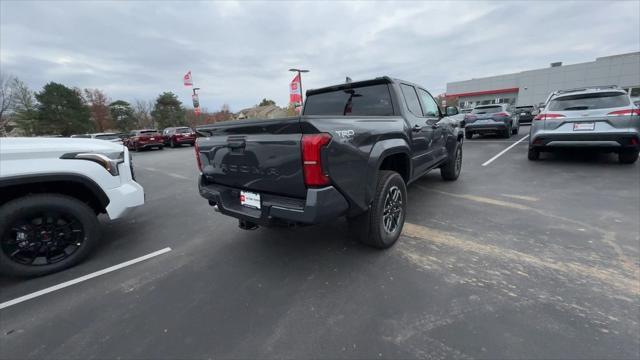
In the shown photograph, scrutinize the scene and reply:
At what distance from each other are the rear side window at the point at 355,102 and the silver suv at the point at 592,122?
4.86 m

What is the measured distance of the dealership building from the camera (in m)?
34.1

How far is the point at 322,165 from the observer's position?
2078mm

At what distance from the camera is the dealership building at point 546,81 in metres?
34.1

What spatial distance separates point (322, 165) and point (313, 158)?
9 cm

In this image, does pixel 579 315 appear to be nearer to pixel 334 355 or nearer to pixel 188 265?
pixel 334 355

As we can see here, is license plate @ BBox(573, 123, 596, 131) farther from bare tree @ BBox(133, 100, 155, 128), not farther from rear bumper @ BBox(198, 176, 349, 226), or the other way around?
bare tree @ BBox(133, 100, 155, 128)

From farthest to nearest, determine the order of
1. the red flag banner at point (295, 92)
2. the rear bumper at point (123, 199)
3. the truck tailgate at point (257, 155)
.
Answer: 1. the red flag banner at point (295, 92)
2. the rear bumper at point (123, 199)
3. the truck tailgate at point (257, 155)

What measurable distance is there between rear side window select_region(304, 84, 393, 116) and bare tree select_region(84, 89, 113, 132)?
55637 millimetres

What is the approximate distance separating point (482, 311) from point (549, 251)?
1.39m

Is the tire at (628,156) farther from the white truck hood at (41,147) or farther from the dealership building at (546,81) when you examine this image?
the dealership building at (546,81)

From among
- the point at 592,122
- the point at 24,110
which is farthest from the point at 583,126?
the point at 24,110

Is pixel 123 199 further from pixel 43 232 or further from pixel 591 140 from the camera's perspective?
pixel 591 140

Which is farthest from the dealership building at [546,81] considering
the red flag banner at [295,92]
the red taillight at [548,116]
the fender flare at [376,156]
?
the fender flare at [376,156]

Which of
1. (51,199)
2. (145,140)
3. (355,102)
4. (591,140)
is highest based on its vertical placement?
(355,102)
